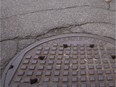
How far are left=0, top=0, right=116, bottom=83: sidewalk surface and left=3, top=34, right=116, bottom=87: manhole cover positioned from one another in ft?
0.58

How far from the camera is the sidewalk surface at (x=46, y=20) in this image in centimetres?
274

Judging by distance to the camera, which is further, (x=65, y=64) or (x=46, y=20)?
(x=46, y=20)

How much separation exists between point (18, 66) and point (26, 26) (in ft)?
3.06

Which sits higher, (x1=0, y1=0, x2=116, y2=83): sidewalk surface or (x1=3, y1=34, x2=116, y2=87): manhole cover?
Answer: (x1=0, y1=0, x2=116, y2=83): sidewalk surface

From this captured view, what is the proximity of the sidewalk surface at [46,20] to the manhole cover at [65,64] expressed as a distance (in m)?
0.18

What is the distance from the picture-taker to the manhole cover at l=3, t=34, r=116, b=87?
80.9 inches

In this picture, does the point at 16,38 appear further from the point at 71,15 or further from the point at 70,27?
the point at 71,15

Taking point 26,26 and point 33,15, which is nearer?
point 26,26

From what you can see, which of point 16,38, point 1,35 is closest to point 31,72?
point 16,38

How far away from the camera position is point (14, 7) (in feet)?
12.2

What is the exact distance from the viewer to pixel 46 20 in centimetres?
319

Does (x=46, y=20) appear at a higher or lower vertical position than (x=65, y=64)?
higher

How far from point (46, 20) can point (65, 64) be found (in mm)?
1150

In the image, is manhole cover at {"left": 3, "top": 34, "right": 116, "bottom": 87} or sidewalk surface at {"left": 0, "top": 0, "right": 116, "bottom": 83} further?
sidewalk surface at {"left": 0, "top": 0, "right": 116, "bottom": 83}
